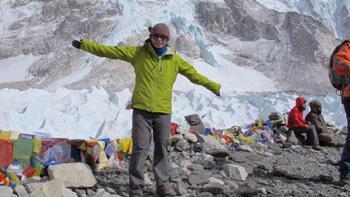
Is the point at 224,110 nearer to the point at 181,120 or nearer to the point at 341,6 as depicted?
the point at 181,120

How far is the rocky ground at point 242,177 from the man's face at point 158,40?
3.43 ft

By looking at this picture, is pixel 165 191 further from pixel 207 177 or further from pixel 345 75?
pixel 345 75

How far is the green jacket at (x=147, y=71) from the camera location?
2971 millimetres

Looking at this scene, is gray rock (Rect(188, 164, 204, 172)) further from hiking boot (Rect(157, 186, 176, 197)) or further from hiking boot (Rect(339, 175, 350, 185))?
hiking boot (Rect(339, 175, 350, 185))

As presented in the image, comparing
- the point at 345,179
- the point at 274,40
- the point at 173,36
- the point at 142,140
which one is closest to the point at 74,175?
the point at 142,140

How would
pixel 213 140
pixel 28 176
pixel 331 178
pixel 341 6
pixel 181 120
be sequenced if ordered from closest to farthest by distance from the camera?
pixel 28 176 → pixel 331 178 → pixel 213 140 → pixel 181 120 → pixel 341 6

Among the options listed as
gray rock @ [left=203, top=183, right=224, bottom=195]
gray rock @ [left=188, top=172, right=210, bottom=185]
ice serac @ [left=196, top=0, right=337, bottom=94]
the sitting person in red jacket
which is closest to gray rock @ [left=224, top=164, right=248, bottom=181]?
gray rock @ [left=188, top=172, right=210, bottom=185]

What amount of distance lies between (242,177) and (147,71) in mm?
1367

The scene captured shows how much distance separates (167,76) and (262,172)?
1596mm

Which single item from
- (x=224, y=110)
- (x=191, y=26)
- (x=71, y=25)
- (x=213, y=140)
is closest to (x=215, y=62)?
(x=191, y=26)

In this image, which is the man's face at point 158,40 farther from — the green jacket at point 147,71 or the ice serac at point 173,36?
the ice serac at point 173,36

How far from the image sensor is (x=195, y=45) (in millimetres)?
36906

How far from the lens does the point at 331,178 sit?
12.8 feet

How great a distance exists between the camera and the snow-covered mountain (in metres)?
31.5
